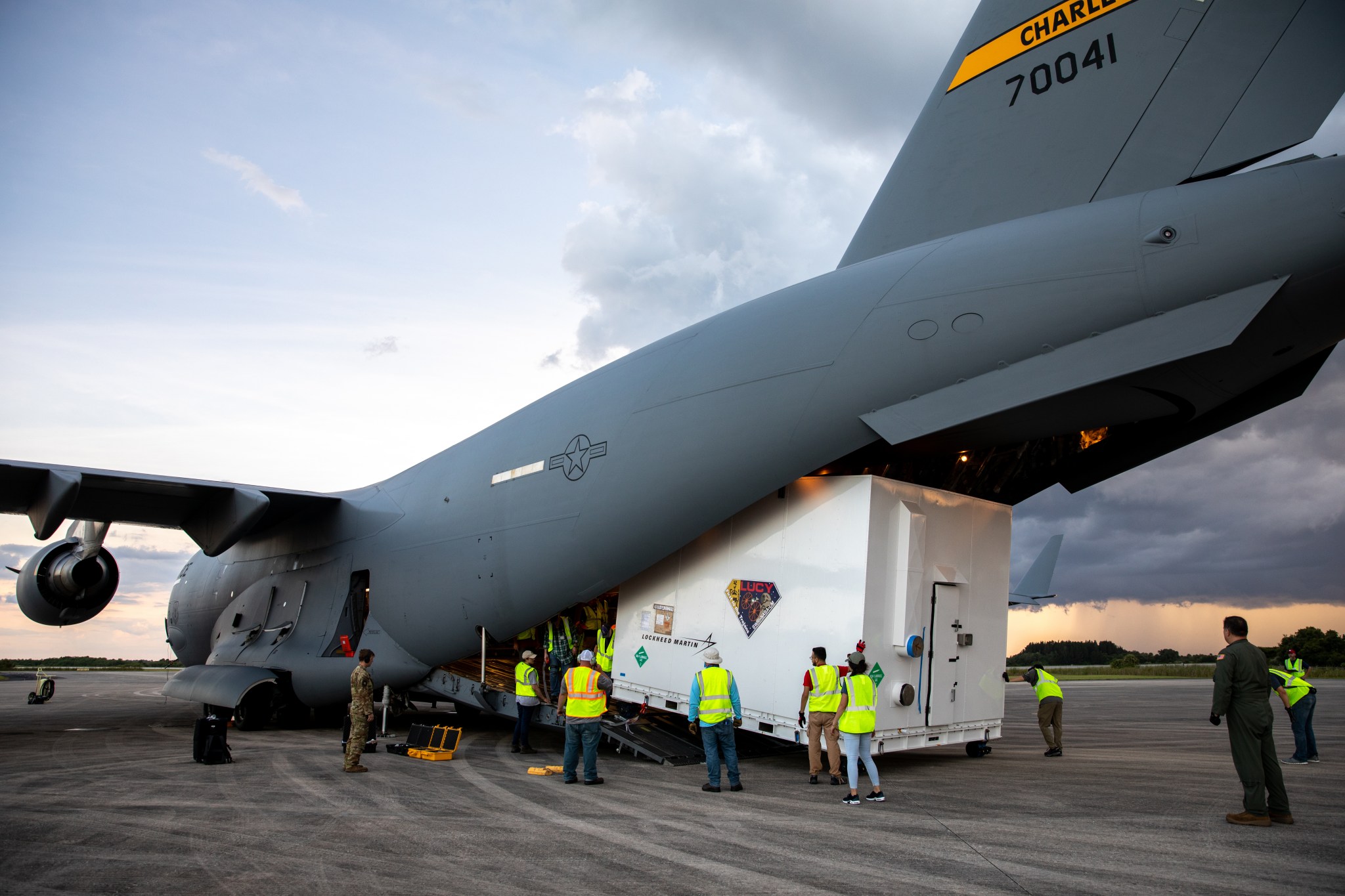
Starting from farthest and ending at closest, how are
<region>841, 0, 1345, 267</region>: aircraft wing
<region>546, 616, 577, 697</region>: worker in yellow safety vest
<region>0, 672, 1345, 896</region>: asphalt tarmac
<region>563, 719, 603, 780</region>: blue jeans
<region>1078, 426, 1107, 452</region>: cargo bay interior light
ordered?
<region>546, 616, 577, 697</region>: worker in yellow safety vest → <region>1078, 426, 1107, 452</region>: cargo bay interior light → <region>563, 719, 603, 780</region>: blue jeans → <region>841, 0, 1345, 267</region>: aircraft wing → <region>0, 672, 1345, 896</region>: asphalt tarmac

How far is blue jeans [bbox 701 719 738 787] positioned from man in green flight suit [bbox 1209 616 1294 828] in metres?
4.04

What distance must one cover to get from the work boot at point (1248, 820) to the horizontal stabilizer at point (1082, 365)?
351cm

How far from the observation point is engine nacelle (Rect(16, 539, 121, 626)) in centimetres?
1562

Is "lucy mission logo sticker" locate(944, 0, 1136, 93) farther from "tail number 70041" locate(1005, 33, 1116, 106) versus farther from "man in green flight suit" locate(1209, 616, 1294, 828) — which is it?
"man in green flight suit" locate(1209, 616, 1294, 828)

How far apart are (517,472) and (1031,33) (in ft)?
25.3

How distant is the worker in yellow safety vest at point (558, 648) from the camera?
39.9 feet

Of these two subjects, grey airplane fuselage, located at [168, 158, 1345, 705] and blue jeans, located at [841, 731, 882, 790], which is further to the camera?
blue jeans, located at [841, 731, 882, 790]

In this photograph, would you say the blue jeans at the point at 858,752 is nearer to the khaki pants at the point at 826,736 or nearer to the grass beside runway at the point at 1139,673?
the khaki pants at the point at 826,736

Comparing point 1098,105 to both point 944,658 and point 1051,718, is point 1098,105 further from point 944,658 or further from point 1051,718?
point 1051,718

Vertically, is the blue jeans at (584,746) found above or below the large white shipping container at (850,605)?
below

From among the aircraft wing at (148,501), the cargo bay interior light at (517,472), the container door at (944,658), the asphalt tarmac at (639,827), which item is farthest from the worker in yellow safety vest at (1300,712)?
the aircraft wing at (148,501)

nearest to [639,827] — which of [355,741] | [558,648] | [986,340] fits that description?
[355,741]

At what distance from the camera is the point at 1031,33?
28.1 feet

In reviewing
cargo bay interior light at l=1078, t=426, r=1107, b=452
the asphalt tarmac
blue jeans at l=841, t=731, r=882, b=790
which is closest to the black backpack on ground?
the asphalt tarmac
